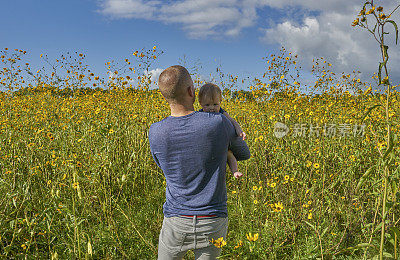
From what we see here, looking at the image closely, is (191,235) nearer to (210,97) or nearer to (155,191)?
(210,97)

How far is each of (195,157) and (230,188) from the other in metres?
2.17

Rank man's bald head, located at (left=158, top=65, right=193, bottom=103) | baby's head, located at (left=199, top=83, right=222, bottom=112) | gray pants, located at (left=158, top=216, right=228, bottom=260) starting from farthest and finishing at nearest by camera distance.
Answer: baby's head, located at (left=199, top=83, right=222, bottom=112)
gray pants, located at (left=158, top=216, right=228, bottom=260)
man's bald head, located at (left=158, top=65, right=193, bottom=103)

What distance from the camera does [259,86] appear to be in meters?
4.53

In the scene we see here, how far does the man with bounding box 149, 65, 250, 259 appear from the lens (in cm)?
138

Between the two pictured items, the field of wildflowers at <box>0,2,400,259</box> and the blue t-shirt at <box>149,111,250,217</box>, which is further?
the field of wildflowers at <box>0,2,400,259</box>

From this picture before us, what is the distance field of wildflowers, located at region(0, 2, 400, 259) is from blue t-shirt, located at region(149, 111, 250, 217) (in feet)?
0.84

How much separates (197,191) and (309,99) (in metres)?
3.93

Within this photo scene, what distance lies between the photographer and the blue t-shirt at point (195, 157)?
1.38m

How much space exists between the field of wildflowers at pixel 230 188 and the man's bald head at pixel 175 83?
769mm

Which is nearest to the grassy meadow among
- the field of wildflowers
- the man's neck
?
the field of wildflowers

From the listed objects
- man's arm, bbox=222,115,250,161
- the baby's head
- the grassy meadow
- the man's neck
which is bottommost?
the grassy meadow

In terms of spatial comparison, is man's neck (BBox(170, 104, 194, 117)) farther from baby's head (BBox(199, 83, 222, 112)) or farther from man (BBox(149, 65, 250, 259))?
baby's head (BBox(199, 83, 222, 112))

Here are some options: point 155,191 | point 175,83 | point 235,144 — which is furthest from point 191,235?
point 155,191

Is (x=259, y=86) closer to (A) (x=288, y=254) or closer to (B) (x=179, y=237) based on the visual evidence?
(A) (x=288, y=254)
